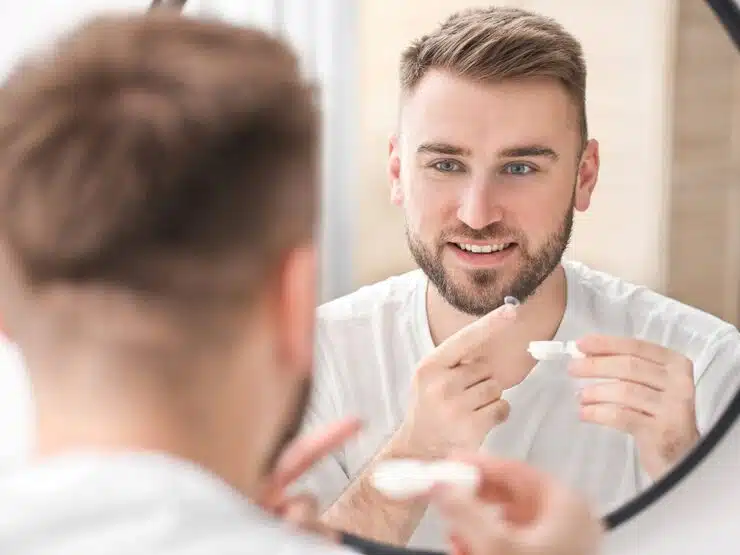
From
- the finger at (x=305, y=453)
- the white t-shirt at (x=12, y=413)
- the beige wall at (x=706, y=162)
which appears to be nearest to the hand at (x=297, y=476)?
the finger at (x=305, y=453)

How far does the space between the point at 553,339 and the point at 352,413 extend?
0.17m

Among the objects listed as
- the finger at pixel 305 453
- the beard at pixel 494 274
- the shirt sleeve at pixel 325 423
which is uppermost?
the beard at pixel 494 274

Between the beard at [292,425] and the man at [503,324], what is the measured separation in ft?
0.59

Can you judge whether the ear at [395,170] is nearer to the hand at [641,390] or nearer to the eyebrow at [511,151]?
the eyebrow at [511,151]

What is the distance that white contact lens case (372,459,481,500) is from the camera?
59cm

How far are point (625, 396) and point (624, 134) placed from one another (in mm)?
202

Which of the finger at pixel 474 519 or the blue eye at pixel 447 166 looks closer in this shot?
the finger at pixel 474 519

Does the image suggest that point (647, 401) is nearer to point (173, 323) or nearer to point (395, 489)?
point (395, 489)

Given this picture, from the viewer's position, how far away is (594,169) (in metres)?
0.75

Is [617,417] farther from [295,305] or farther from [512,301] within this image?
[295,305]

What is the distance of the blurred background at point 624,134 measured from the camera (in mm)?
743

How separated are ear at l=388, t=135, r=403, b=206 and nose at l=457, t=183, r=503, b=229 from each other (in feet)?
0.18

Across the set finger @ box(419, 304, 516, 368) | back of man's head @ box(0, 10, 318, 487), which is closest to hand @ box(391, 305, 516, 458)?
finger @ box(419, 304, 516, 368)

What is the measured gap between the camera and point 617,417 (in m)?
0.77
